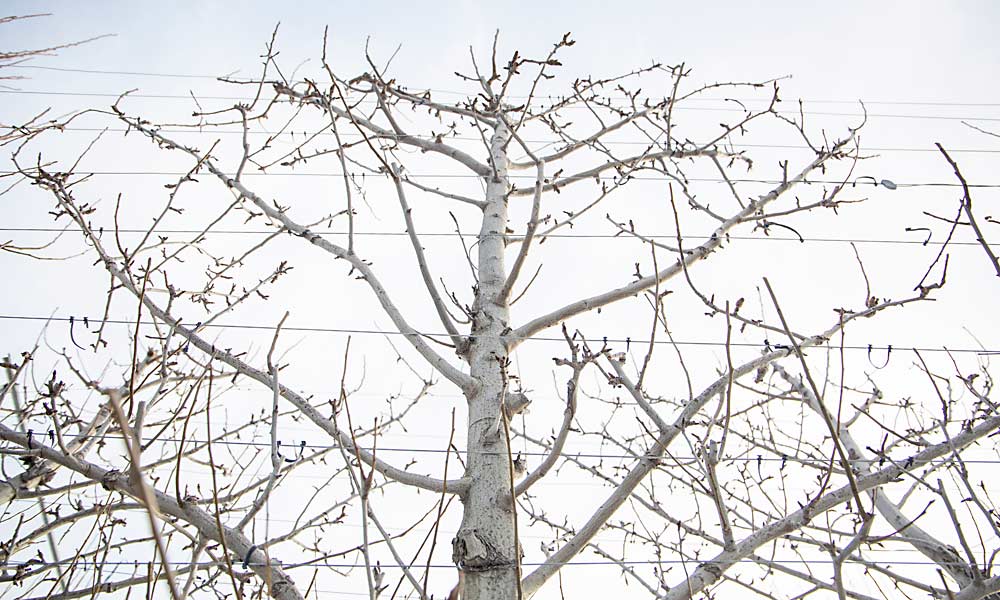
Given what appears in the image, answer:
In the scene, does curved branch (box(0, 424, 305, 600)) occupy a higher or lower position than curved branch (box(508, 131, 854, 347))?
lower

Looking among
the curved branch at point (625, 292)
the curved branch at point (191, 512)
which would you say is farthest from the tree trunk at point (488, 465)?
the curved branch at point (191, 512)

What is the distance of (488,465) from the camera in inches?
98.0

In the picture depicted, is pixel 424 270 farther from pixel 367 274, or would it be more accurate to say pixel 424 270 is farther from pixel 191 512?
pixel 191 512

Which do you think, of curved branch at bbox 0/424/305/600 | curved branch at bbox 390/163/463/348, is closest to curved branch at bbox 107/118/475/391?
curved branch at bbox 390/163/463/348

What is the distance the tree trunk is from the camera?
2.21 metres

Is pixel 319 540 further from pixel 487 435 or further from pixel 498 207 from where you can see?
pixel 498 207

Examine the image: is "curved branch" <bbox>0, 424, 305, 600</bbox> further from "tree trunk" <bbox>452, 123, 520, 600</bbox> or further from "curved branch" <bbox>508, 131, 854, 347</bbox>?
"curved branch" <bbox>508, 131, 854, 347</bbox>

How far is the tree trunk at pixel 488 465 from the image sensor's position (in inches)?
87.2

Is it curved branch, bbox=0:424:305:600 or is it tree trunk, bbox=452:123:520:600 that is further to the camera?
tree trunk, bbox=452:123:520:600

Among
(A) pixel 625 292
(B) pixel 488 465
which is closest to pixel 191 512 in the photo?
(B) pixel 488 465

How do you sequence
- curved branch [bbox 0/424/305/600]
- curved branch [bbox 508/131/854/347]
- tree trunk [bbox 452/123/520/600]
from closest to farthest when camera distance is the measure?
curved branch [bbox 0/424/305/600] < tree trunk [bbox 452/123/520/600] < curved branch [bbox 508/131/854/347]

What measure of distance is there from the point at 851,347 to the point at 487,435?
180 cm

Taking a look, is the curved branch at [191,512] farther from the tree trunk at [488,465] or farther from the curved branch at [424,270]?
the curved branch at [424,270]

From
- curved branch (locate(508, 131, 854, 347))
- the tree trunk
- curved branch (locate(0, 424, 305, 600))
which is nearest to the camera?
curved branch (locate(0, 424, 305, 600))
